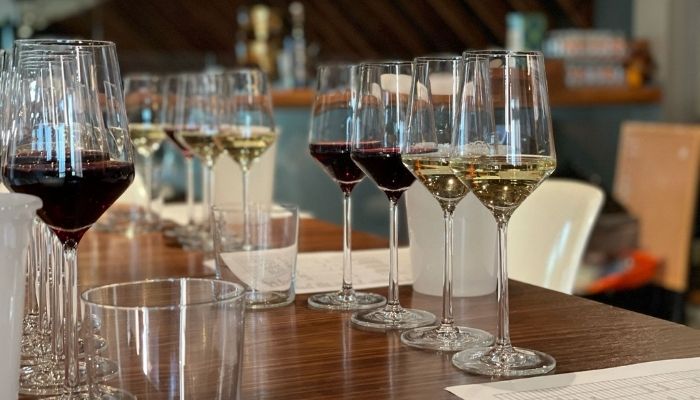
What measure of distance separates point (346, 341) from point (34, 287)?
0.31 metres

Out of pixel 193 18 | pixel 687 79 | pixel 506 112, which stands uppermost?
pixel 193 18

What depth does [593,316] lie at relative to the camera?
3.68 ft

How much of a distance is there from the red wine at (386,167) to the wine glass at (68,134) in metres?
0.35

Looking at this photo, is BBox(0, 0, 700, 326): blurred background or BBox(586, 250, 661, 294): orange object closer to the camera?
BBox(586, 250, 661, 294): orange object

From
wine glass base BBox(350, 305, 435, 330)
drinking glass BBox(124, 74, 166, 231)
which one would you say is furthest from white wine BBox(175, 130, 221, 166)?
wine glass base BBox(350, 305, 435, 330)

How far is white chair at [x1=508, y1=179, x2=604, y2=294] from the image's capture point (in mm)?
1637

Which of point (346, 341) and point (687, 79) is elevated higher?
point (687, 79)

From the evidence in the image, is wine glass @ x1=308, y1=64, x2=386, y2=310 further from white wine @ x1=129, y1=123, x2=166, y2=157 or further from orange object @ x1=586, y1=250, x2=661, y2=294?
orange object @ x1=586, y1=250, x2=661, y2=294

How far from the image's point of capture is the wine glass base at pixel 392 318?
1071mm

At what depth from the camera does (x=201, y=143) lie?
5.87 feet

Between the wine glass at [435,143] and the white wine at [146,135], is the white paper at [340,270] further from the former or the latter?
the white wine at [146,135]

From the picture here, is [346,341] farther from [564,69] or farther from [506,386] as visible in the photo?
[564,69]

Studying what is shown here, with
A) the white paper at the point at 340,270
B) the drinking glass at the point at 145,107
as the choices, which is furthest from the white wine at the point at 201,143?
the white paper at the point at 340,270

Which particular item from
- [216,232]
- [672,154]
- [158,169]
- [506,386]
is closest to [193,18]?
[672,154]
